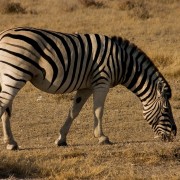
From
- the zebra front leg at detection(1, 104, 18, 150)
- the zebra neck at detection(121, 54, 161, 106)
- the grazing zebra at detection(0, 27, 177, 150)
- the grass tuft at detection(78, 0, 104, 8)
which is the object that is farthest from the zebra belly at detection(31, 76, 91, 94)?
the grass tuft at detection(78, 0, 104, 8)

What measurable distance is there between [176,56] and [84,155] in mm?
9055

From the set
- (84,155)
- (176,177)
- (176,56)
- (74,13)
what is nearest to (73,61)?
(84,155)

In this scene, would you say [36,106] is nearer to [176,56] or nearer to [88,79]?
[88,79]

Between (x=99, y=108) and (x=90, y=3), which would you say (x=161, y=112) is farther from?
(x=90, y=3)

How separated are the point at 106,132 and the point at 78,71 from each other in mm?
1911

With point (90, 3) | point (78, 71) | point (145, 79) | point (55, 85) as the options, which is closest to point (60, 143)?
point (55, 85)

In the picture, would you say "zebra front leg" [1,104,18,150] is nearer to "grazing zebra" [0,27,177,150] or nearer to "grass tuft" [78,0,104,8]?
"grazing zebra" [0,27,177,150]

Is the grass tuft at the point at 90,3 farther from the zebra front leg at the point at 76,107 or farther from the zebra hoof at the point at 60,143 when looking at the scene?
the zebra hoof at the point at 60,143

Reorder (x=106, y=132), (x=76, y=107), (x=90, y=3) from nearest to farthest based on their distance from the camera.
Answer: (x=76, y=107) → (x=106, y=132) → (x=90, y=3)

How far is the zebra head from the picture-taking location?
31.0 ft

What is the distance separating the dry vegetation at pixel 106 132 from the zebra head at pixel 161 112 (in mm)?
256

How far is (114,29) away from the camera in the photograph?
23.2 metres

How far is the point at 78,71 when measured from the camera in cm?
895

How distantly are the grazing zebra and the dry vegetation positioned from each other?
1.39 ft
